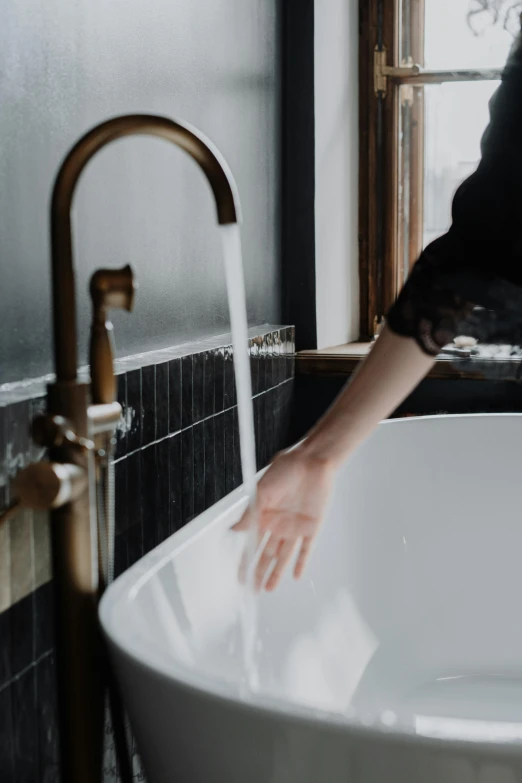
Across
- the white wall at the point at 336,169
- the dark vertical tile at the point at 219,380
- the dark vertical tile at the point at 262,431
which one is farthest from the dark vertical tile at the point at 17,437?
the white wall at the point at 336,169

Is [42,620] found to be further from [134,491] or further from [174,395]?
[174,395]

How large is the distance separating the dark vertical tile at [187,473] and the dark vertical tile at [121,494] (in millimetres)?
254

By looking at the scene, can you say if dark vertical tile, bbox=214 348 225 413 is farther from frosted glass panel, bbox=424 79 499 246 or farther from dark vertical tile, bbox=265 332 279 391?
frosted glass panel, bbox=424 79 499 246

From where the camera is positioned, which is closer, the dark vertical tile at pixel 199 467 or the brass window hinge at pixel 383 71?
the dark vertical tile at pixel 199 467

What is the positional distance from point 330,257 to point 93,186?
1.36 meters

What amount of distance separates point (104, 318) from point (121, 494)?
1.63 feet

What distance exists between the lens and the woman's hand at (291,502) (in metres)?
1.15

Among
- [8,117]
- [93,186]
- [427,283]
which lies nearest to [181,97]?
[93,186]

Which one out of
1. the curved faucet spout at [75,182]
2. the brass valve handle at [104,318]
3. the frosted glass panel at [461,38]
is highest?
the frosted glass panel at [461,38]

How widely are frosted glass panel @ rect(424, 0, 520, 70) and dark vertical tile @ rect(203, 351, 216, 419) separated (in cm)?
149

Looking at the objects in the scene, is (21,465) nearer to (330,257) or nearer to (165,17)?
(165,17)

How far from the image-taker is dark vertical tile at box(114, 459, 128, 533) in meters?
1.39

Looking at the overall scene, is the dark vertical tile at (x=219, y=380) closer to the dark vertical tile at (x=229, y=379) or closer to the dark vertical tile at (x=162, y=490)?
the dark vertical tile at (x=229, y=379)

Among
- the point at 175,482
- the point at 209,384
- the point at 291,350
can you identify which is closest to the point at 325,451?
the point at 175,482
